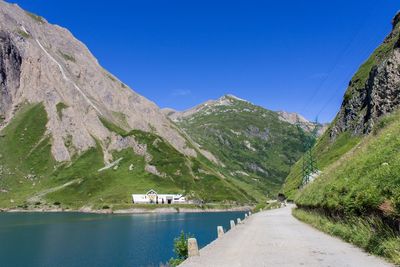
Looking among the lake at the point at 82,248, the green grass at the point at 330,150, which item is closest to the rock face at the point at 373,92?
the green grass at the point at 330,150

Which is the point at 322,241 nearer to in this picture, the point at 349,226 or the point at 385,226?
the point at 349,226

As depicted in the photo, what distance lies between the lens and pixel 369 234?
20062 mm

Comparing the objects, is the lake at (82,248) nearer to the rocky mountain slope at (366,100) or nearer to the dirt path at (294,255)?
the dirt path at (294,255)

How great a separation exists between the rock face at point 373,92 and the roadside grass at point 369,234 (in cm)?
8798

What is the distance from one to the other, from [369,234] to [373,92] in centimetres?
11700

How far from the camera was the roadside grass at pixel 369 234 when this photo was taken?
54.0ft

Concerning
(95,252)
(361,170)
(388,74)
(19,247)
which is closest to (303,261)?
(361,170)

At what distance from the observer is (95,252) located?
87.5 meters

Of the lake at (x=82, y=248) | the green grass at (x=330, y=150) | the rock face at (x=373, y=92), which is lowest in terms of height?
the lake at (x=82, y=248)

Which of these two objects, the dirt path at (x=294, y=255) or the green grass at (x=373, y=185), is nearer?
the dirt path at (x=294, y=255)

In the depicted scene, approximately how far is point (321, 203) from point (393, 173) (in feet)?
48.2

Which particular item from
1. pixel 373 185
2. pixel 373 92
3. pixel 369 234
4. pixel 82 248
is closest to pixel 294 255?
pixel 369 234

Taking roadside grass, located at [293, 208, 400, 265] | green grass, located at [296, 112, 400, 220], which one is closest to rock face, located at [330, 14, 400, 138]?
green grass, located at [296, 112, 400, 220]

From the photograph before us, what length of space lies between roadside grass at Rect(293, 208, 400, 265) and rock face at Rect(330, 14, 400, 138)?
88.0m
